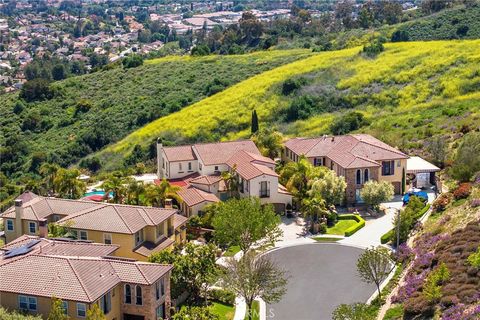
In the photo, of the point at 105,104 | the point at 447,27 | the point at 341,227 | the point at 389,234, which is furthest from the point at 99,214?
the point at 447,27

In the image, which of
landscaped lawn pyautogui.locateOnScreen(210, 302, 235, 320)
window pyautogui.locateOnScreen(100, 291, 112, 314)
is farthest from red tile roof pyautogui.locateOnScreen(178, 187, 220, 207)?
window pyautogui.locateOnScreen(100, 291, 112, 314)

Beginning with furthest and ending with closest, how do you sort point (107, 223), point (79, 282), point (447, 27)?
point (447, 27) → point (107, 223) → point (79, 282)

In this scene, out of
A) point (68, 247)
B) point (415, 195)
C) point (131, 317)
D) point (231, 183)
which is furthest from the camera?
point (231, 183)

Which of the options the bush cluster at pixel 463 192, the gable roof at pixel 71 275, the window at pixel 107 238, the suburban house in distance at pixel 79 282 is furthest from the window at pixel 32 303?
the bush cluster at pixel 463 192

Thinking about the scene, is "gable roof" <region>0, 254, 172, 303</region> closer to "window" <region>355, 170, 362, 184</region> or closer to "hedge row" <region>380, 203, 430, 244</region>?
"hedge row" <region>380, 203, 430, 244</region>

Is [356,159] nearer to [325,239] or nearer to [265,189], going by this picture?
[265,189]

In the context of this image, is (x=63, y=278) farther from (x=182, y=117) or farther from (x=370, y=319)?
(x=182, y=117)

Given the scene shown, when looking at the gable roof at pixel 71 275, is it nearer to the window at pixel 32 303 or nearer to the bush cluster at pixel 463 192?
the window at pixel 32 303

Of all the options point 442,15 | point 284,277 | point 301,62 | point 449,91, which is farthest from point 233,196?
point 442,15
